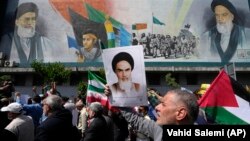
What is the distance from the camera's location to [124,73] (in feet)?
12.6

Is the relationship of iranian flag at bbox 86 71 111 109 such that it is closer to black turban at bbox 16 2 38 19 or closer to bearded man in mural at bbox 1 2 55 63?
bearded man in mural at bbox 1 2 55 63

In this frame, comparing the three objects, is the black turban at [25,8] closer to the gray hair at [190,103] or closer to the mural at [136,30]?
the mural at [136,30]

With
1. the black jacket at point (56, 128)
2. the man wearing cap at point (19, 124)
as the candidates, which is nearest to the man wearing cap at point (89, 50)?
the man wearing cap at point (19, 124)

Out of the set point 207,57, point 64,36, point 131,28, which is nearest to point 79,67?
point 64,36

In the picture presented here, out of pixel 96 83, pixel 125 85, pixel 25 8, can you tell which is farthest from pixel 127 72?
pixel 25 8

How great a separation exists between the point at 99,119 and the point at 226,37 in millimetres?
41631

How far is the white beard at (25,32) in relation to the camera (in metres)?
46.7

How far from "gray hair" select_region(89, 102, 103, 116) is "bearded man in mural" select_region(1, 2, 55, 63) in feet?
133

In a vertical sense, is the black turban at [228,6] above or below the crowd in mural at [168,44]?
above

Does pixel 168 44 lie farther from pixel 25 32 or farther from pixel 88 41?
pixel 25 32

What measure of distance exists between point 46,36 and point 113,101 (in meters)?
43.9

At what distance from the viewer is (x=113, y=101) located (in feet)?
11.8

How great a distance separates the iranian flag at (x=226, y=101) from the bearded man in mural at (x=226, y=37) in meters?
40.6

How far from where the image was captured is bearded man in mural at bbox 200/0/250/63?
147 ft
